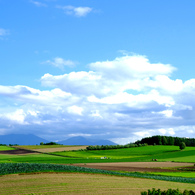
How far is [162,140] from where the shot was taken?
140 metres

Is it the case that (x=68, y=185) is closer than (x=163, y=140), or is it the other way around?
(x=68, y=185)

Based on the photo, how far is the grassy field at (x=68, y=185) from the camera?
1212 inches

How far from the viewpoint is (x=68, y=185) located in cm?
3322

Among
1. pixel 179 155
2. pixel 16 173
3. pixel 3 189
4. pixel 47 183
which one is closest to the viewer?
pixel 3 189

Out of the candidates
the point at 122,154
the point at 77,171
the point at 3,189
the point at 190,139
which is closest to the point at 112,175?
the point at 77,171

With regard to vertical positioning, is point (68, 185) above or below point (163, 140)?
below

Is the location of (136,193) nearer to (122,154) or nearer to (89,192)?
(89,192)

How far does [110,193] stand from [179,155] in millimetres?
74096

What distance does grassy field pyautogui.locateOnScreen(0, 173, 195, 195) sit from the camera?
3080 centimetres

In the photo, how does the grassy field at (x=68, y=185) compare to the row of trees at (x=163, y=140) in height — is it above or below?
below

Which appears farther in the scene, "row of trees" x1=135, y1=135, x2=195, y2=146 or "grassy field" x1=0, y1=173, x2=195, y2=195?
"row of trees" x1=135, y1=135, x2=195, y2=146

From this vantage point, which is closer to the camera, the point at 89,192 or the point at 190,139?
the point at 89,192

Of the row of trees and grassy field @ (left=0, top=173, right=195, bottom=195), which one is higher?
the row of trees

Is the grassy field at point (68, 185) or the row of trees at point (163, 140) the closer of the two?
the grassy field at point (68, 185)
